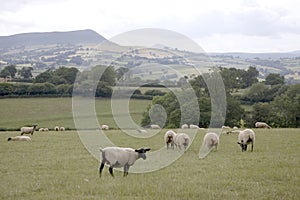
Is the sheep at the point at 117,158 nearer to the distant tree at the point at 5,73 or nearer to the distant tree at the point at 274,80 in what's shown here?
the distant tree at the point at 274,80

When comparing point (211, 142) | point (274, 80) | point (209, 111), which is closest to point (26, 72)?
point (209, 111)

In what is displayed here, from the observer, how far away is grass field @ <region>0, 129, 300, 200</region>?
12.2 m

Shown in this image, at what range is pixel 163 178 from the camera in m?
14.9

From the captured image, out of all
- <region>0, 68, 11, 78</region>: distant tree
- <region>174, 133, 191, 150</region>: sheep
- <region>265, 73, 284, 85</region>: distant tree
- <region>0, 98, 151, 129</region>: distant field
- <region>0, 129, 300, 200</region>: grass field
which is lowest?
<region>0, 98, 151, 129</region>: distant field

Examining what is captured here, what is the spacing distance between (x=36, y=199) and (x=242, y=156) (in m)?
12.1

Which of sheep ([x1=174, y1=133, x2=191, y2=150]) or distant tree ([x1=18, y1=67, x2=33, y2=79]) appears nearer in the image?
sheep ([x1=174, y1=133, x2=191, y2=150])

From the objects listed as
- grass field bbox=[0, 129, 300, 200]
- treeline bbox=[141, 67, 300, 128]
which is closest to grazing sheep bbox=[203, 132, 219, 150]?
grass field bbox=[0, 129, 300, 200]

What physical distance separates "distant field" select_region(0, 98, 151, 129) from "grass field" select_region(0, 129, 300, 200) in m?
38.8

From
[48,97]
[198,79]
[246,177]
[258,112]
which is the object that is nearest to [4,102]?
[48,97]

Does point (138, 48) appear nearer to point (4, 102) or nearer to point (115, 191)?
point (115, 191)

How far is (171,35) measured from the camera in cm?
2588

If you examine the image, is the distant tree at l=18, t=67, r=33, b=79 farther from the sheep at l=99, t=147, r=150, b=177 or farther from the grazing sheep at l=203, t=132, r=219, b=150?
the sheep at l=99, t=147, r=150, b=177

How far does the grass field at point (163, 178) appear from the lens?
12234mm

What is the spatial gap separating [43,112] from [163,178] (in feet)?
200
